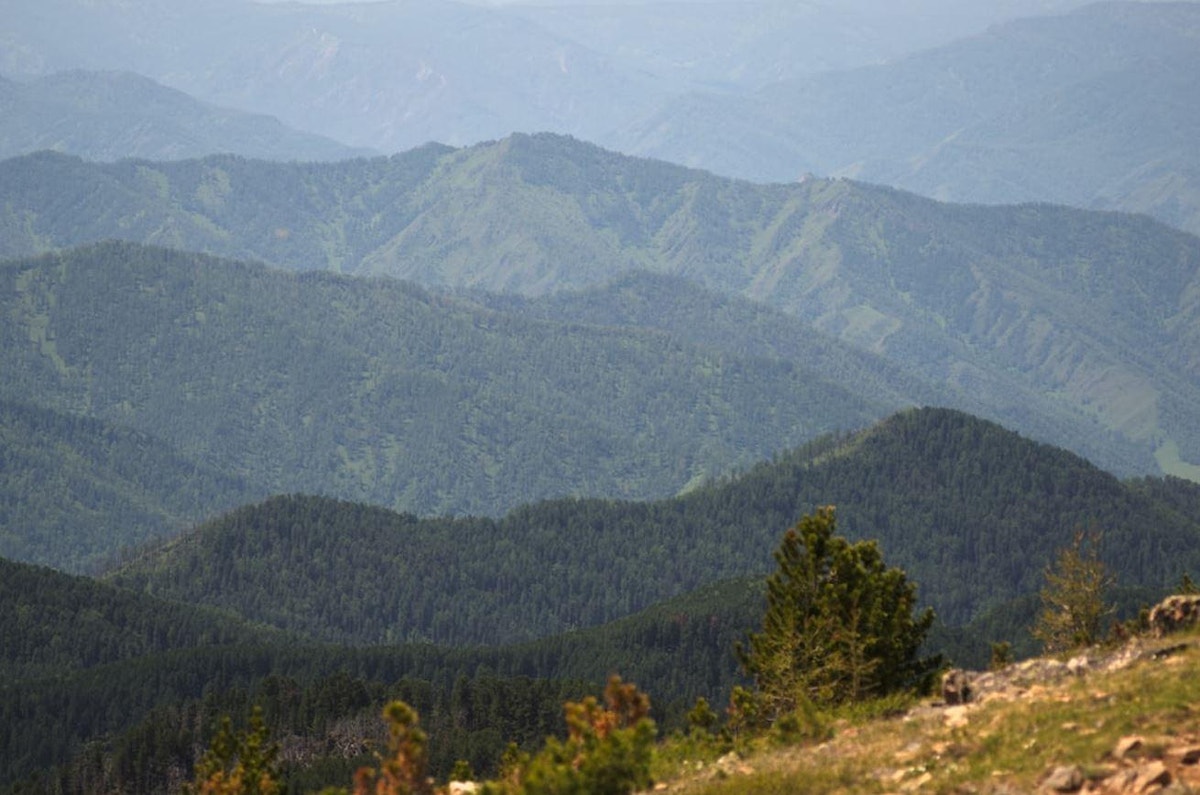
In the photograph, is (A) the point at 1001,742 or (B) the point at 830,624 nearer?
(A) the point at 1001,742

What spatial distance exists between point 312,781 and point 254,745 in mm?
94900

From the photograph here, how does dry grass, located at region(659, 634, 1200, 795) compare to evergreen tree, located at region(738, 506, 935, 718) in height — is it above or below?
below

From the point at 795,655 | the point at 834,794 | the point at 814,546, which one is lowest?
the point at 834,794

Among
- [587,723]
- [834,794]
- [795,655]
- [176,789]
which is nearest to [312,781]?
[176,789]

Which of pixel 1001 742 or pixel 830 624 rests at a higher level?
pixel 830 624

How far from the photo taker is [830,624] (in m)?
84.5

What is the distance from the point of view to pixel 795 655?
86625 mm

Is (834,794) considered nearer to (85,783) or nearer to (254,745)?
(254,745)

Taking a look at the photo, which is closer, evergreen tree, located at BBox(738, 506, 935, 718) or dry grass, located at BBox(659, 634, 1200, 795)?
dry grass, located at BBox(659, 634, 1200, 795)

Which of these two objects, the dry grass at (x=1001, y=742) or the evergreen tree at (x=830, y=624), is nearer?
the dry grass at (x=1001, y=742)

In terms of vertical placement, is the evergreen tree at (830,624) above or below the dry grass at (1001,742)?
above

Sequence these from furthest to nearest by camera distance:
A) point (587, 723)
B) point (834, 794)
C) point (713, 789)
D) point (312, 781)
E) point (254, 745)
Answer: point (312, 781) < point (254, 745) < point (587, 723) < point (713, 789) < point (834, 794)

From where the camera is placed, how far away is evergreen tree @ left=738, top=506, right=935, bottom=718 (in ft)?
275

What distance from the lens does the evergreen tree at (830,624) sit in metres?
83.9
